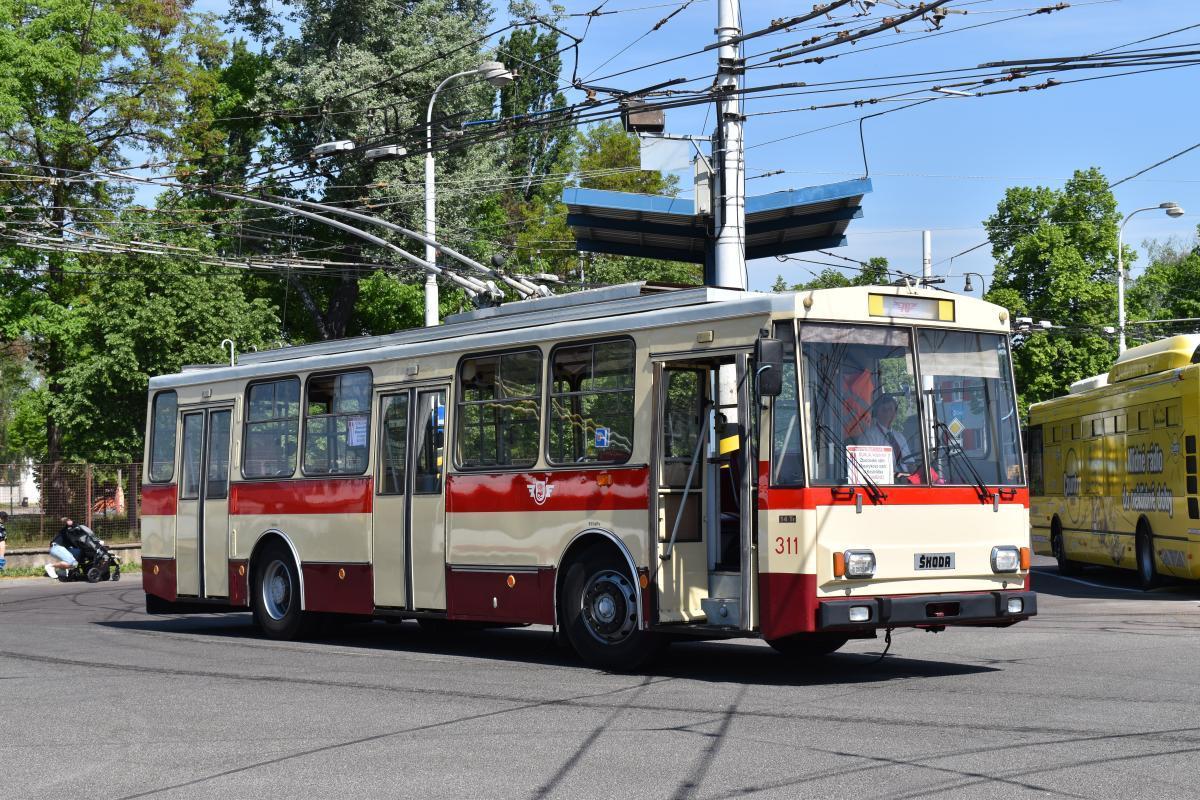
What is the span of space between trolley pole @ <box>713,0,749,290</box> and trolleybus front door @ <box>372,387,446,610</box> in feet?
21.0

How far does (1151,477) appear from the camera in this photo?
23094 millimetres

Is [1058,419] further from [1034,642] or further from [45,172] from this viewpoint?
[45,172]

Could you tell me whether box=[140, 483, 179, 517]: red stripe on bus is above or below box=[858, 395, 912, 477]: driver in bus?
below

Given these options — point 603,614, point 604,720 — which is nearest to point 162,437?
point 603,614

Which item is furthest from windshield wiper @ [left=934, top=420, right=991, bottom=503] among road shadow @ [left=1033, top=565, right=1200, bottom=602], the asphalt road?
road shadow @ [left=1033, top=565, right=1200, bottom=602]

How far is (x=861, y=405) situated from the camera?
1218cm

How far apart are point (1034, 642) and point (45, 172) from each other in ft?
121

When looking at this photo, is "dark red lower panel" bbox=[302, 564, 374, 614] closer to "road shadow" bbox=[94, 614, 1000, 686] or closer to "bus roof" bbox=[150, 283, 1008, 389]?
"road shadow" bbox=[94, 614, 1000, 686]

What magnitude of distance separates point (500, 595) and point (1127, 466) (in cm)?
1338

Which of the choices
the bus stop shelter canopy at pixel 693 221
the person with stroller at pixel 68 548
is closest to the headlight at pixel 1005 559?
the bus stop shelter canopy at pixel 693 221

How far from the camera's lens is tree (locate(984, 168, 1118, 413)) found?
61656mm

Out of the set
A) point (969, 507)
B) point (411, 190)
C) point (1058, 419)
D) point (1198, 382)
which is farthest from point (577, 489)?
point (411, 190)

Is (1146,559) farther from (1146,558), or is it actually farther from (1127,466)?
(1127,466)

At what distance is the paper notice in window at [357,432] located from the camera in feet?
53.3
